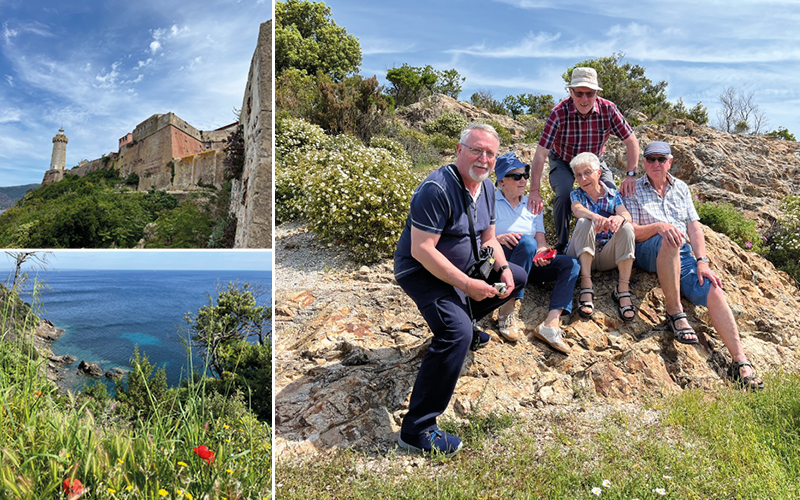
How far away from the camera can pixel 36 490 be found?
56.3 inches

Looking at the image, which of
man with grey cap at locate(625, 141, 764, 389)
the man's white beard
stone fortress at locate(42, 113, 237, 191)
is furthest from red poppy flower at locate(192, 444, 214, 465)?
stone fortress at locate(42, 113, 237, 191)

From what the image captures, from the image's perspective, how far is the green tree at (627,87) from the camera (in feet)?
72.9

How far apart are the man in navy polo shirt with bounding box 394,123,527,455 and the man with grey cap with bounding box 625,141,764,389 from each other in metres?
1.67

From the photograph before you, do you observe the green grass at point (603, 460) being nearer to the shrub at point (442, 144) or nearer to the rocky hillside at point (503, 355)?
the rocky hillside at point (503, 355)

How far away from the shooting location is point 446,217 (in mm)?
2840

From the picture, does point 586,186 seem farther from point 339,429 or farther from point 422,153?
point 422,153

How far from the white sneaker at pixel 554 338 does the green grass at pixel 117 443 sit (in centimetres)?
253

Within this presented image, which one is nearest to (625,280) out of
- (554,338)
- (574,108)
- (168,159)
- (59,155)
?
(554,338)

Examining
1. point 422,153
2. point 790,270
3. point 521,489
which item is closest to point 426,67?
point 422,153

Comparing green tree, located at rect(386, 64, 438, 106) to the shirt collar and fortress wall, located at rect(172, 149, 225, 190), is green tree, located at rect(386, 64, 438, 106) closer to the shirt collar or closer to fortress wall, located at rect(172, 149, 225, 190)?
fortress wall, located at rect(172, 149, 225, 190)

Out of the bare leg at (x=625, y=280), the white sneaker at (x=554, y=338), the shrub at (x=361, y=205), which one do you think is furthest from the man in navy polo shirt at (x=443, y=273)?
the shrub at (x=361, y=205)

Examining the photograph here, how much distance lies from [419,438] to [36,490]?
1.84m

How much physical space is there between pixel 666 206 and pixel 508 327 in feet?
5.63

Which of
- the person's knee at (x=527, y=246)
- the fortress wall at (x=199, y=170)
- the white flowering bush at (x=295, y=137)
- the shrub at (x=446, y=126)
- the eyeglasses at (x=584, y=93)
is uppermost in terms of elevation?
the shrub at (x=446, y=126)
